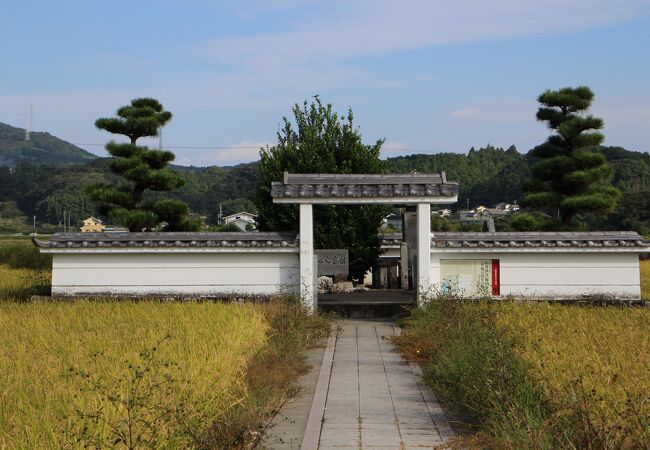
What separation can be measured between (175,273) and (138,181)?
6.26 m

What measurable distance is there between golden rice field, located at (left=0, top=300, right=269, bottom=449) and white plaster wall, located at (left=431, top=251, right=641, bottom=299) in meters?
5.83

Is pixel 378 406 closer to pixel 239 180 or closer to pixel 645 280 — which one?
pixel 645 280

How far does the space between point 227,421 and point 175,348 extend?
2697 millimetres

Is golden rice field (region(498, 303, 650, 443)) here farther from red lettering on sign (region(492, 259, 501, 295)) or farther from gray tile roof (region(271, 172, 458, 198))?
gray tile roof (region(271, 172, 458, 198))

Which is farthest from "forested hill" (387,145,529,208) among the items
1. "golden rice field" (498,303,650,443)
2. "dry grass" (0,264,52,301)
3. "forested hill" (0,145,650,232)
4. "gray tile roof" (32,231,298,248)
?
"golden rice field" (498,303,650,443)

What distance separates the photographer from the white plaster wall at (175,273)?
15.8 meters

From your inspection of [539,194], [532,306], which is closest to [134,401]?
[532,306]

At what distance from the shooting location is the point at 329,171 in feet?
70.1

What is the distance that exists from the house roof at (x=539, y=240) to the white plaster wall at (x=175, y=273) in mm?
3365

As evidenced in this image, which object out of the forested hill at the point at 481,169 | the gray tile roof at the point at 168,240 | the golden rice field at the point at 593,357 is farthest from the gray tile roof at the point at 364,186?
the forested hill at the point at 481,169

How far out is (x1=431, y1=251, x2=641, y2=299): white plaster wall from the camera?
15852 millimetres

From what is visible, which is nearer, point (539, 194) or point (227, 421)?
point (227, 421)

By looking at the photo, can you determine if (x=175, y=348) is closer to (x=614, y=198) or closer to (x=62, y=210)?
(x=614, y=198)

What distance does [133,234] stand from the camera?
52.6ft
